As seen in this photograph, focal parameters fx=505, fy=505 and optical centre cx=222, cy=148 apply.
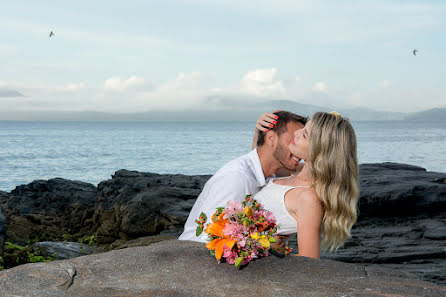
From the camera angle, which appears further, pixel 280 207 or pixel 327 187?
pixel 280 207

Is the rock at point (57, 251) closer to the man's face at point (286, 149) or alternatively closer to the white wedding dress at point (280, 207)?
A: the man's face at point (286, 149)

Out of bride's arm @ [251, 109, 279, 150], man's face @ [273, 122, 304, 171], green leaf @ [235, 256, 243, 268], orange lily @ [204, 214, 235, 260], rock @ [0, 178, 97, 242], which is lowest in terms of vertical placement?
rock @ [0, 178, 97, 242]

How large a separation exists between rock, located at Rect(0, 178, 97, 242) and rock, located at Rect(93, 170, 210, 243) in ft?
1.80

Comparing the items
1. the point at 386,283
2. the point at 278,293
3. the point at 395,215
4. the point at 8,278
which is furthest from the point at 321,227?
the point at 395,215

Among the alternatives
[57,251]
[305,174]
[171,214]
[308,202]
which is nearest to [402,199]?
[171,214]

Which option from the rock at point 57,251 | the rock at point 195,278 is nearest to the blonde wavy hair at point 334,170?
the rock at point 195,278

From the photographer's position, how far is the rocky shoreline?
8078 millimetres

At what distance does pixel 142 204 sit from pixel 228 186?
20.9 ft

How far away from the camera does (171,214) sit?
10773mm

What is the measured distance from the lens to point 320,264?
368cm

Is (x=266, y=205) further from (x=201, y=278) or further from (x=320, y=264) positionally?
(x=201, y=278)

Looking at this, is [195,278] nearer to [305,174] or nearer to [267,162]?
[305,174]

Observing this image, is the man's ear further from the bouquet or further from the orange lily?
the orange lily

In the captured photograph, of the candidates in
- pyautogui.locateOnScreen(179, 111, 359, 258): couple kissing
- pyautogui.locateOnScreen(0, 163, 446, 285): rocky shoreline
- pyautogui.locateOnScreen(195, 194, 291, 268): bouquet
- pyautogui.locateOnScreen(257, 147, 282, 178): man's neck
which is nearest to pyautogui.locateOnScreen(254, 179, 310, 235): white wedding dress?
pyautogui.locateOnScreen(179, 111, 359, 258): couple kissing
